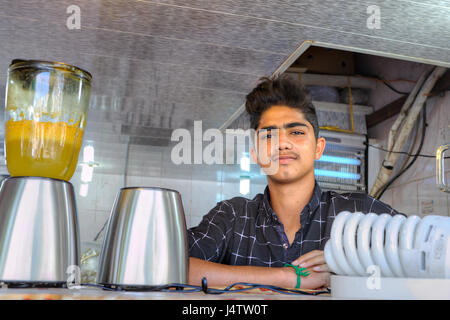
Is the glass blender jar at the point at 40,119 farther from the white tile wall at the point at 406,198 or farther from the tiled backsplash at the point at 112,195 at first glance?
the tiled backsplash at the point at 112,195

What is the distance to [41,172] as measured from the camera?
69cm

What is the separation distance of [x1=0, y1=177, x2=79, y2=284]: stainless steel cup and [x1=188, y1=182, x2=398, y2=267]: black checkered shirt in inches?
34.9

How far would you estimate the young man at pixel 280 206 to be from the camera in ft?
4.87

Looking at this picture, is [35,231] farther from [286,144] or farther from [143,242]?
[286,144]

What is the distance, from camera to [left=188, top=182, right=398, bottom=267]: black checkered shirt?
57.8 inches

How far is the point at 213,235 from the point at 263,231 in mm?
168

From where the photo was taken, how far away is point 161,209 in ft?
2.00

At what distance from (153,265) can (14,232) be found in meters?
0.17

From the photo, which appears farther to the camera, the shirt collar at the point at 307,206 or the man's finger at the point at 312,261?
the shirt collar at the point at 307,206

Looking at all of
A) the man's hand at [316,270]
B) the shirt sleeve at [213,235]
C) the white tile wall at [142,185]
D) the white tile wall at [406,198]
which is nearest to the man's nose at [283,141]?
the shirt sleeve at [213,235]

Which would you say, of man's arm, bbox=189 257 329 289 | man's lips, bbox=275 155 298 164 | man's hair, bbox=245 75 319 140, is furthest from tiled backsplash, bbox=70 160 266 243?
man's arm, bbox=189 257 329 289

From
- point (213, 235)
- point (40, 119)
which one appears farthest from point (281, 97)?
point (40, 119)
